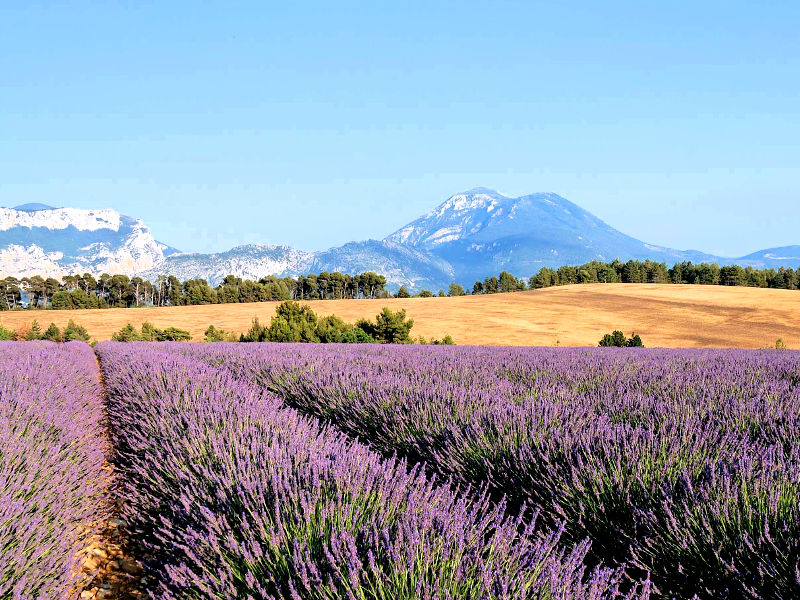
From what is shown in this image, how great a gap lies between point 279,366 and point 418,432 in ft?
11.7

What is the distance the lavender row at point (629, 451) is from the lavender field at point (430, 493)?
0.01 meters

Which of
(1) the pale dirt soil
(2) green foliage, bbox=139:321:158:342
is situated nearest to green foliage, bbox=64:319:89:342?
(2) green foliage, bbox=139:321:158:342

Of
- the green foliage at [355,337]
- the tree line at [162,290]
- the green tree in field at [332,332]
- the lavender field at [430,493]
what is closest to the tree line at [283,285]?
the tree line at [162,290]

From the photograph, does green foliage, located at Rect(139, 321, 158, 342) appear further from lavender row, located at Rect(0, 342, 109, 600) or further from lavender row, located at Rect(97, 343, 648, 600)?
lavender row, located at Rect(97, 343, 648, 600)

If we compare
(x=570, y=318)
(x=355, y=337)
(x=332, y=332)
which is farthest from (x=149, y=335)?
(x=570, y=318)

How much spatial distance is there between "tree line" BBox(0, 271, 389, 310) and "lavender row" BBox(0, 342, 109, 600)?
63.4 meters

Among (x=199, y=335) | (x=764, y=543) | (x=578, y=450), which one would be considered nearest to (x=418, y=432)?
(x=578, y=450)

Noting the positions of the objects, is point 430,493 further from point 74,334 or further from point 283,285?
point 283,285

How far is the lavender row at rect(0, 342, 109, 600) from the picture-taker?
6.58ft

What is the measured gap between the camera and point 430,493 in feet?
6.95

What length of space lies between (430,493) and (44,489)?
2016 millimetres

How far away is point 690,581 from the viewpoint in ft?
6.91

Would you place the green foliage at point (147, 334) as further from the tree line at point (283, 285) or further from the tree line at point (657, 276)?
the tree line at point (657, 276)

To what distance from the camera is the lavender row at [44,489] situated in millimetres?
2006
